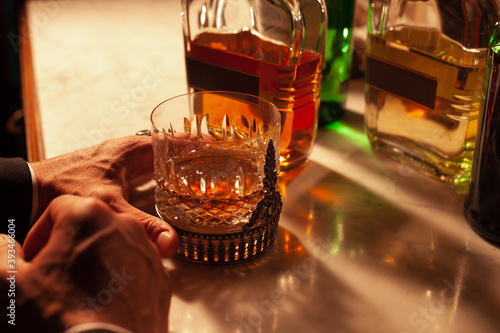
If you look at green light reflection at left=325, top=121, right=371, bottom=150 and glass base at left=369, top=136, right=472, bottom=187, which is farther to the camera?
green light reflection at left=325, top=121, right=371, bottom=150

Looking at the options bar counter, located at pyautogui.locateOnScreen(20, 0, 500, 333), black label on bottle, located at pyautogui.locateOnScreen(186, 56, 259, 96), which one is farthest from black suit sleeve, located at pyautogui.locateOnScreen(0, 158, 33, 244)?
black label on bottle, located at pyautogui.locateOnScreen(186, 56, 259, 96)

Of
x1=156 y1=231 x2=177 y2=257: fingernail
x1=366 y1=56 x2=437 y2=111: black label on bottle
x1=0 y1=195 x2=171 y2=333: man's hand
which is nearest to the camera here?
x1=0 y1=195 x2=171 y2=333: man's hand

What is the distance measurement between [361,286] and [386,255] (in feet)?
0.22

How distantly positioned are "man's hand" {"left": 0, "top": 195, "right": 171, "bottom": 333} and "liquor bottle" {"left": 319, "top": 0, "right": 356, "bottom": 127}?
510 mm

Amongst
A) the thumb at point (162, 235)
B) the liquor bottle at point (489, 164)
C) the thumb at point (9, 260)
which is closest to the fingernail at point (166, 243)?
the thumb at point (162, 235)

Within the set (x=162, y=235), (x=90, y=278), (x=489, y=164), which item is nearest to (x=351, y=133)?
(x=489, y=164)

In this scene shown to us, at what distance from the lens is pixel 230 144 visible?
0.61 metres

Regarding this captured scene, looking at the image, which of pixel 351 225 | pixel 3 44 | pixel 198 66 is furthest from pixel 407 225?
pixel 3 44

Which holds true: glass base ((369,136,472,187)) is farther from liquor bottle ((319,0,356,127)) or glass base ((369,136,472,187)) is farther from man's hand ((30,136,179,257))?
man's hand ((30,136,179,257))

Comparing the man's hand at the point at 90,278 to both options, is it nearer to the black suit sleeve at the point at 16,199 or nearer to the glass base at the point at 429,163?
the black suit sleeve at the point at 16,199

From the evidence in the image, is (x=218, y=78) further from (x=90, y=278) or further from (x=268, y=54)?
(x=90, y=278)

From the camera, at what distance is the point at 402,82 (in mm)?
760

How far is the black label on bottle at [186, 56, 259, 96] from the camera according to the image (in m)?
0.75

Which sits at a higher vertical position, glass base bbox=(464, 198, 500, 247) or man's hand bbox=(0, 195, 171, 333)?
man's hand bbox=(0, 195, 171, 333)
